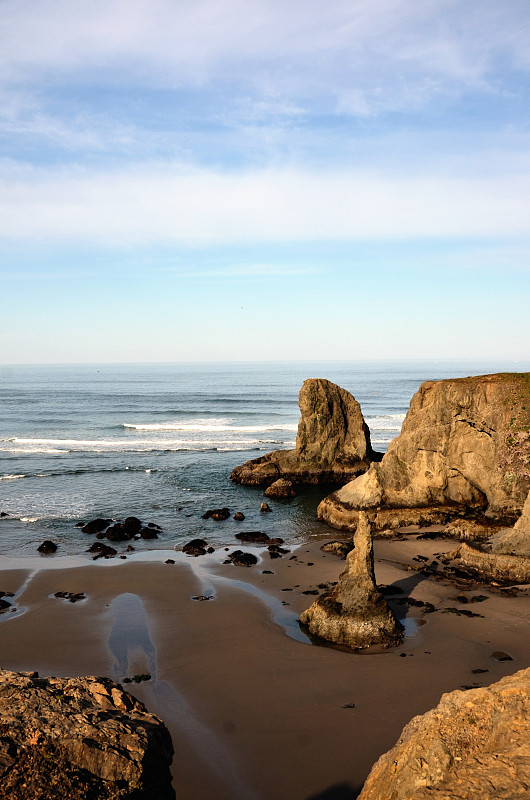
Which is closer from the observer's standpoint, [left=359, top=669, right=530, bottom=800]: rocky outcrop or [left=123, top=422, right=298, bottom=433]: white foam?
[left=359, top=669, right=530, bottom=800]: rocky outcrop

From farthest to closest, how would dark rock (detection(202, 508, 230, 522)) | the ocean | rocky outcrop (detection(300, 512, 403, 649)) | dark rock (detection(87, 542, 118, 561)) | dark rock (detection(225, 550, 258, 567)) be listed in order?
dark rock (detection(202, 508, 230, 522))
the ocean
dark rock (detection(87, 542, 118, 561))
dark rock (detection(225, 550, 258, 567))
rocky outcrop (detection(300, 512, 403, 649))

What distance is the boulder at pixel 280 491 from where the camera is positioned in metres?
44.5

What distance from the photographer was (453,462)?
33125 mm

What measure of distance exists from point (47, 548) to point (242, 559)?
34.6ft

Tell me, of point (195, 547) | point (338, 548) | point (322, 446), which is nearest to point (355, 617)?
point (338, 548)

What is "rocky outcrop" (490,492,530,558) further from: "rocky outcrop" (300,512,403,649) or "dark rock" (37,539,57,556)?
"dark rock" (37,539,57,556)

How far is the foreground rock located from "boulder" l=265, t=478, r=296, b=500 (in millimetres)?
37232

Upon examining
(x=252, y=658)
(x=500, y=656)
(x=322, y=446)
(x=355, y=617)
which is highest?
(x=322, y=446)

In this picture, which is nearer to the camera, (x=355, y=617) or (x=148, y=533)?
(x=355, y=617)

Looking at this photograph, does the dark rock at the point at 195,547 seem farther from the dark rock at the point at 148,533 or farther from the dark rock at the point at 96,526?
the dark rock at the point at 96,526

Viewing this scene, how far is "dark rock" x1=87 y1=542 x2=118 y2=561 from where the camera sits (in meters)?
30.6

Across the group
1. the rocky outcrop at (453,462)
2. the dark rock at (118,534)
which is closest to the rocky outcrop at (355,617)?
the rocky outcrop at (453,462)

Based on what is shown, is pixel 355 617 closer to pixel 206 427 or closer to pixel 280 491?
pixel 280 491

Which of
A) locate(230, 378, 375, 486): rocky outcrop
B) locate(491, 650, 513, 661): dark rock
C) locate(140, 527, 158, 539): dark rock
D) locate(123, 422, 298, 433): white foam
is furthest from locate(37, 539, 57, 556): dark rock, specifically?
locate(123, 422, 298, 433): white foam
